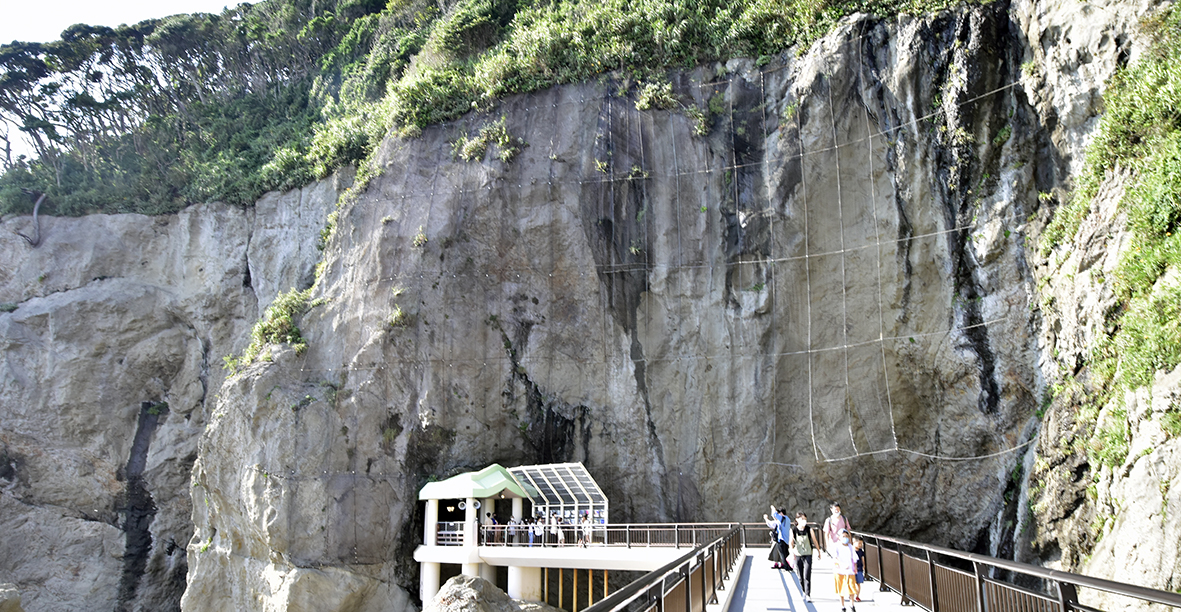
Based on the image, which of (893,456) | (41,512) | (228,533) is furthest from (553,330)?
(41,512)

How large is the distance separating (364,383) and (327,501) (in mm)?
3925

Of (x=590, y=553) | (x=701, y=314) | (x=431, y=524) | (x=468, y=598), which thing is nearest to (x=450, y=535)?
(x=431, y=524)

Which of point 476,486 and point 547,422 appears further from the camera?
point 547,422

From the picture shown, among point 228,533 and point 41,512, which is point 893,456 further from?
point 41,512

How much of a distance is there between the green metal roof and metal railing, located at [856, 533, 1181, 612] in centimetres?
1254

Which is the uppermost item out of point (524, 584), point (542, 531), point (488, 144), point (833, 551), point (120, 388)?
point (488, 144)

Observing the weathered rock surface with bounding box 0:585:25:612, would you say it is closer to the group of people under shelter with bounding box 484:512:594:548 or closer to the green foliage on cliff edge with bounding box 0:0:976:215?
the group of people under shelter with bounding box 484:512:594:548

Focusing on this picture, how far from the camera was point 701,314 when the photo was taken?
1003 inches

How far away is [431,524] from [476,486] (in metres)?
2.59

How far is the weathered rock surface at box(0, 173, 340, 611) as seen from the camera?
33.7 meters

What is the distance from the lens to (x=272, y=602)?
79.9 ft

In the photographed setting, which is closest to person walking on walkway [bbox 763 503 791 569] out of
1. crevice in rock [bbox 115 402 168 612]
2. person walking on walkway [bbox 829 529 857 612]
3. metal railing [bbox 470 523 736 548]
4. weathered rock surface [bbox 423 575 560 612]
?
metal railing [bbox 470 523 736 548]

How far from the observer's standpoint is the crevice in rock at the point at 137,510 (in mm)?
33469

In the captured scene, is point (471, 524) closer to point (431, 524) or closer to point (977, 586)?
point (431, 524)
